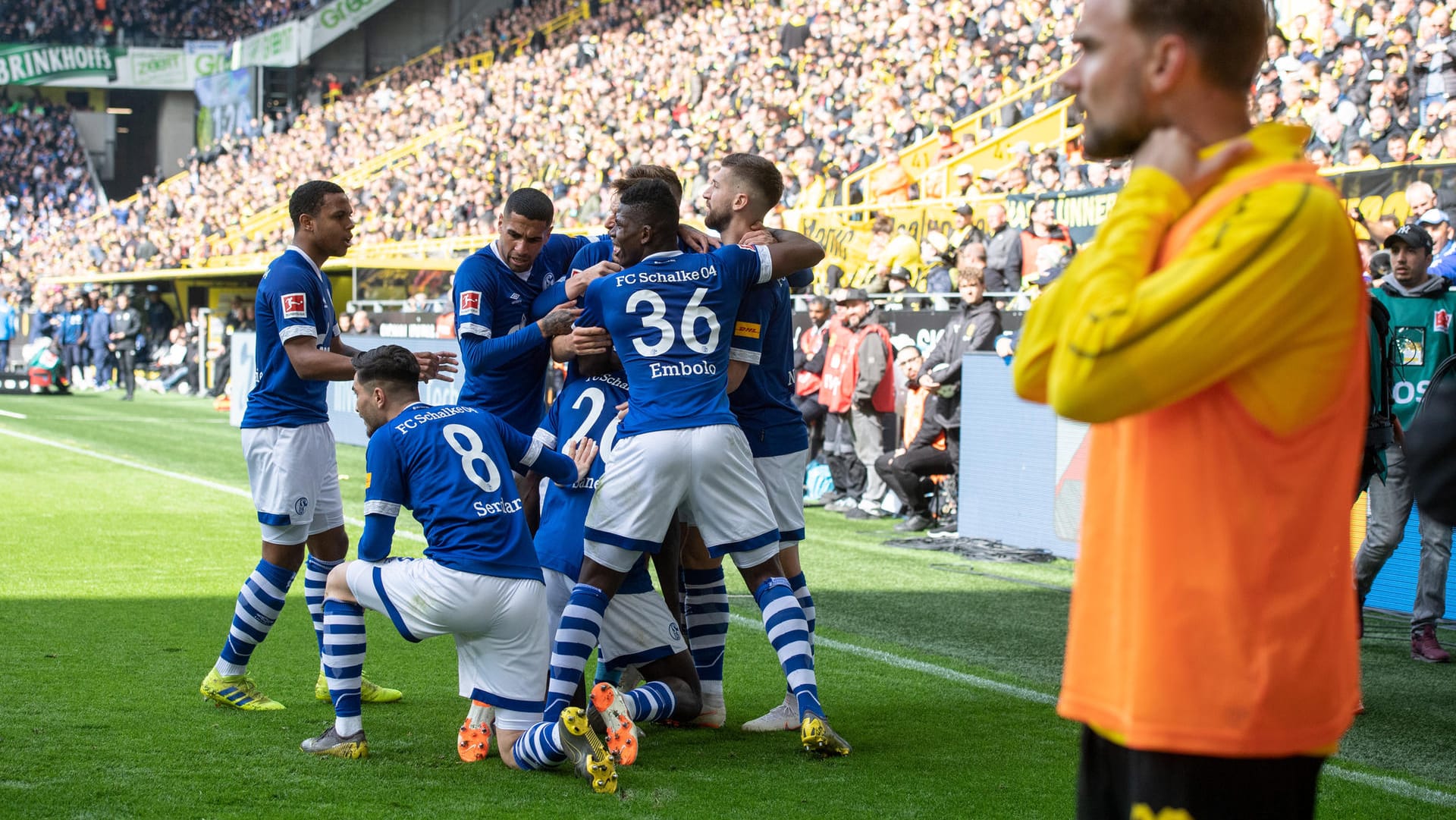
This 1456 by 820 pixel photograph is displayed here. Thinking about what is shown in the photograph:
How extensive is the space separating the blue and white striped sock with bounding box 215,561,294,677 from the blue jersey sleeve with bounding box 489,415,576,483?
54.0 inches

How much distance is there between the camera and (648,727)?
17.8ft

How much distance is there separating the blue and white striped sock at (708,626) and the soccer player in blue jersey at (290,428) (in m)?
1.25

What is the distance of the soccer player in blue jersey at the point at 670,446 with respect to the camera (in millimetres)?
4727

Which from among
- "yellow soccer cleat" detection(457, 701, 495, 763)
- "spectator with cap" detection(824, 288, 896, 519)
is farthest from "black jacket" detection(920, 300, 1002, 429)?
"yellow soccer cleat" detection(457, 701, 495, 763)

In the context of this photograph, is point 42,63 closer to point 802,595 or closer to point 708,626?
point 708,626

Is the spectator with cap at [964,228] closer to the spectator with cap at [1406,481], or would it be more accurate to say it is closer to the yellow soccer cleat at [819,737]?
the spectator with cap at [1406,481]

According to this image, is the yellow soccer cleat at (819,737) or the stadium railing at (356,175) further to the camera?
the stadium railing at (356,175)

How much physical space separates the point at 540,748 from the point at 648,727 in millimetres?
915

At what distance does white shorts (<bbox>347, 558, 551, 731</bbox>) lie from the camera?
4496 mm

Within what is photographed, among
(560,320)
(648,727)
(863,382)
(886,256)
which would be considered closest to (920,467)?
(863,382)

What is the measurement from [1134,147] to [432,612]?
3.08 m

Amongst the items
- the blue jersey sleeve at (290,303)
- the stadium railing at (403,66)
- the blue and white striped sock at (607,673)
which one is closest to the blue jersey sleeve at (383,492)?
the blue and white striped sock at (607,673)

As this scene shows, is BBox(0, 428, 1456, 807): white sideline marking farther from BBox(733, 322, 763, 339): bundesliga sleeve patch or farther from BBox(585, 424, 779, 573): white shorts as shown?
BBox(733, 322, 763, 339): bundesliga sleeve patch

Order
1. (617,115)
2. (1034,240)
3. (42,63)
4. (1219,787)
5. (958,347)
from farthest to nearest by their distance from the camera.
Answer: (42,63), (617,115), (1034,240), (958,347), (1219,787)
